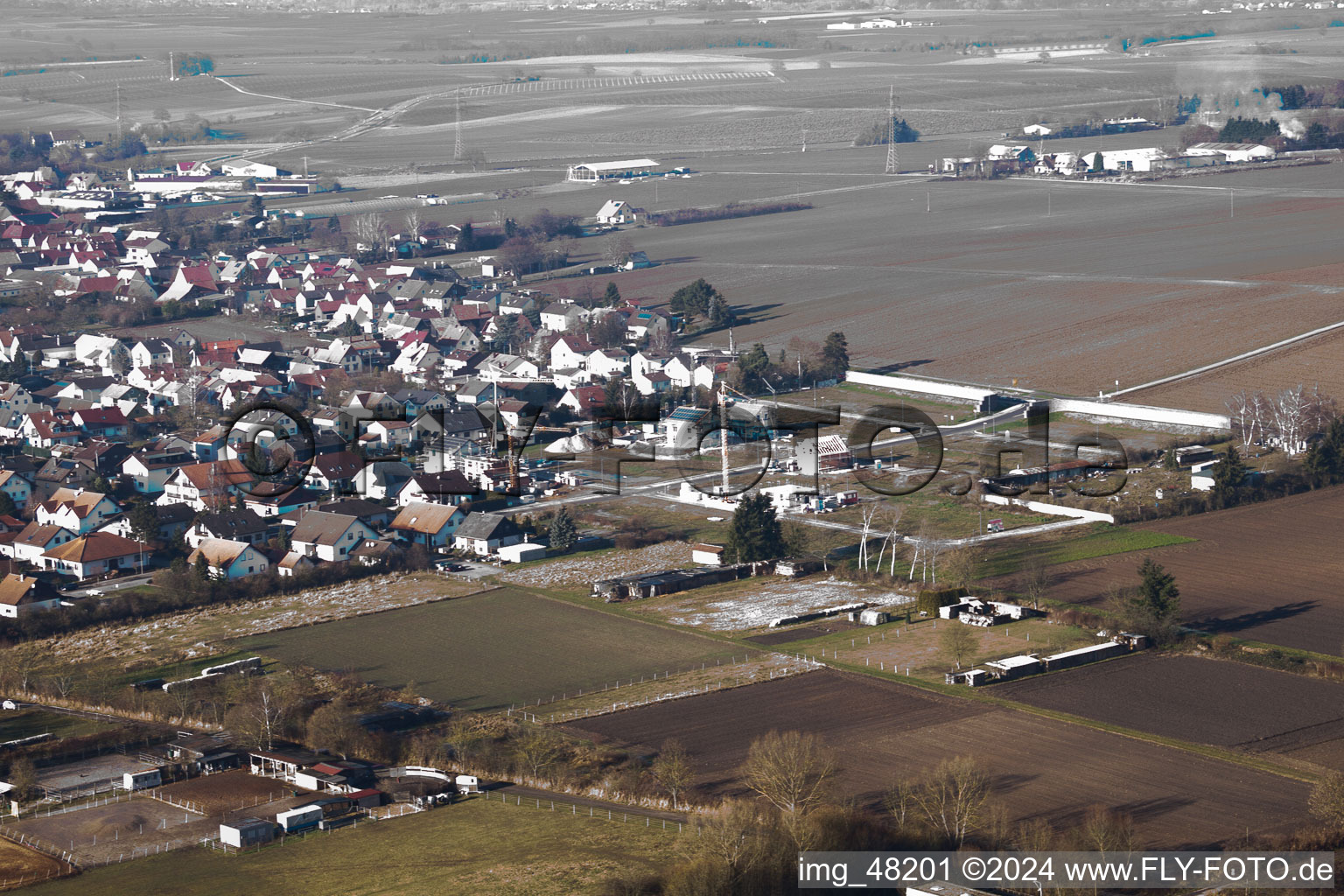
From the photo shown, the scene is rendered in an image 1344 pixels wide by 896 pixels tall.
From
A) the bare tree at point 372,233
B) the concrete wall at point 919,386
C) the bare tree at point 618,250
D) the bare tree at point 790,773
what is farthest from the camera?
the bare tree at point 372,233

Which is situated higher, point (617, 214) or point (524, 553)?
point (617, 214)

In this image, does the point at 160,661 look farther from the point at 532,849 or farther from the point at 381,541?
the point at 532,849

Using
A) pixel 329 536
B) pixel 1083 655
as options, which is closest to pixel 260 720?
pixel 329 536

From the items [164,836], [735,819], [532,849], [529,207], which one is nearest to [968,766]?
[735,819]

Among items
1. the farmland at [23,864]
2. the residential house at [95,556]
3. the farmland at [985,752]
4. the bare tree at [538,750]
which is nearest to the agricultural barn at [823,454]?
the farmland at [985,752]

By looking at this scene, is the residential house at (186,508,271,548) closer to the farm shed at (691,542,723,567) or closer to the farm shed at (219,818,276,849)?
the farm shed at (691,542,723,567)

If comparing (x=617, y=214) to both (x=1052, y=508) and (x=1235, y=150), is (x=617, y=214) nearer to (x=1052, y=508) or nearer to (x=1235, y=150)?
(x=1235, y=150)

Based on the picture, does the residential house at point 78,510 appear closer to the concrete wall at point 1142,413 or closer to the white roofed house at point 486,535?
the white roofed house at point 486,535
